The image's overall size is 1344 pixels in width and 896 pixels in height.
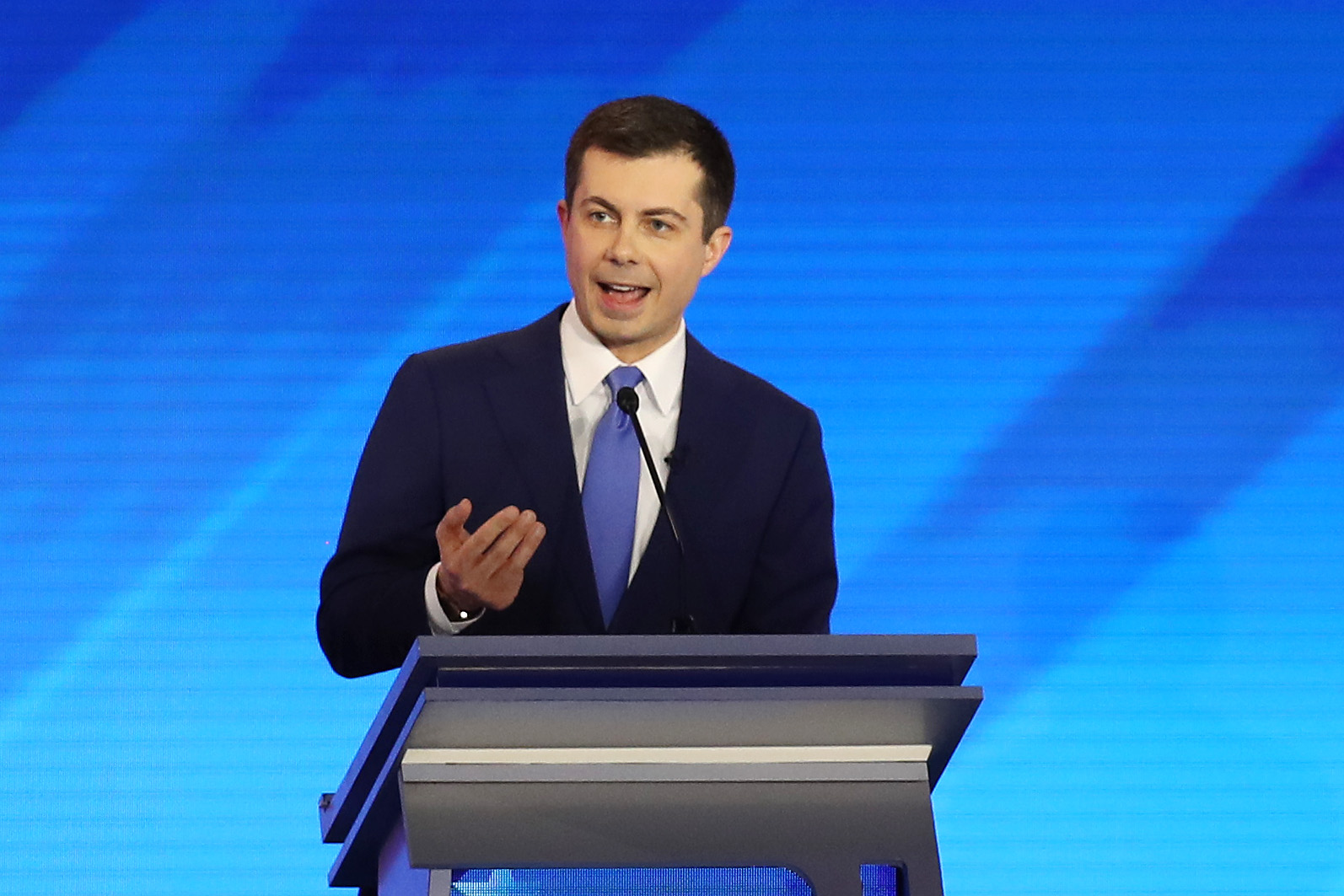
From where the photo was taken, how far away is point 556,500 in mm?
2225

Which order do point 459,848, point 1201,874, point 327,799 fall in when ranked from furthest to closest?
point 1201,874 → point 327,799 → point 459,848

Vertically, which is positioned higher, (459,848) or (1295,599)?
(1295,599)

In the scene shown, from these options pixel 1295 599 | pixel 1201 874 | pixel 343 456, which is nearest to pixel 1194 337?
pixel 1295 599

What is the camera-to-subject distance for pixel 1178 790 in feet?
11.8

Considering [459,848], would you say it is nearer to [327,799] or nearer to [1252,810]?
[327,799]

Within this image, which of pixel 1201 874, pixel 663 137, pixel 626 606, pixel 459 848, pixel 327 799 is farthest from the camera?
pixel 1201 874

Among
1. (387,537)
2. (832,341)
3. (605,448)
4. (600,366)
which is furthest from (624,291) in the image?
(832,341)

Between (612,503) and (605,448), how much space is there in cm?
7

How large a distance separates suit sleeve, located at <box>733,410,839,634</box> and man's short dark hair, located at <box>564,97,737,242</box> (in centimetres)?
38

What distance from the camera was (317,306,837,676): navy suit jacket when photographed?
2.17 m

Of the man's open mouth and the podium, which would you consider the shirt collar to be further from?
the podium

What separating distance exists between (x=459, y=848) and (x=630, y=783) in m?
0.15

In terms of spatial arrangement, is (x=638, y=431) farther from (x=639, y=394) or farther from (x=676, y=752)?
(x=676, y=752)

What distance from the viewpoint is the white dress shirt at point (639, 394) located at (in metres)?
2.27
